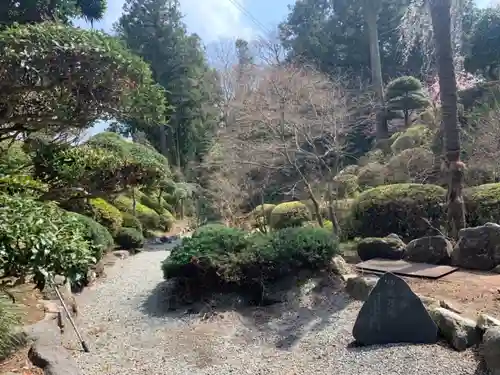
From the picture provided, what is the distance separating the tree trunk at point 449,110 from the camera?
6.31m

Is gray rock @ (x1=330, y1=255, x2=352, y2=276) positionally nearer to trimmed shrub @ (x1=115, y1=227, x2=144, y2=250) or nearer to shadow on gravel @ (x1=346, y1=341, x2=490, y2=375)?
shadow on gravel @ (x1=346, y1=341, x2=490, y2=375)

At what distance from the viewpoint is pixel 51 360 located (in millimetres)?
3346

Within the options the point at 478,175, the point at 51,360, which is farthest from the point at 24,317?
the point at 478,175

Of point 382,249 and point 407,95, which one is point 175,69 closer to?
point 407,95

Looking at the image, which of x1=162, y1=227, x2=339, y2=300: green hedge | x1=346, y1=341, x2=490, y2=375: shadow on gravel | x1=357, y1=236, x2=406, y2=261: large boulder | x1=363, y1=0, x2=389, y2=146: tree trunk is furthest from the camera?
x1=363, y1=0, x2=389, y2=146: tree trunk

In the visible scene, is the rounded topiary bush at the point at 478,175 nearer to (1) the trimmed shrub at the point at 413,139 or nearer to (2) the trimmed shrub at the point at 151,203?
(1) the trimmed shrub at the point at 413,139

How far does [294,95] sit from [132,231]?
189 inches

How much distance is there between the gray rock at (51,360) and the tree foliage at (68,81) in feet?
5.44

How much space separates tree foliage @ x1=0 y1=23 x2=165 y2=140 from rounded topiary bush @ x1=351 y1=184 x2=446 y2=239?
557 centimetres

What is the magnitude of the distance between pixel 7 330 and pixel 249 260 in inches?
110

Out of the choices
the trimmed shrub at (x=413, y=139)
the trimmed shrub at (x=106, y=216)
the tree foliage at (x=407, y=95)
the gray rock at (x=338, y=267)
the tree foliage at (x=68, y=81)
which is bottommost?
the gray rock at (x=338, y=267)

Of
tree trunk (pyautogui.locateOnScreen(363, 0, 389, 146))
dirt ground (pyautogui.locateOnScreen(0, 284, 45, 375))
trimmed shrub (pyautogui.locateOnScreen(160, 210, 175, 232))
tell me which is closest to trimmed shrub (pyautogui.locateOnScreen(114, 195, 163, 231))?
trimmed shrub (pyautogui.locateOnScreen(160, 210, 175, 232))

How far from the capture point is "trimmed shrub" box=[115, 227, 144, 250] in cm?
1038

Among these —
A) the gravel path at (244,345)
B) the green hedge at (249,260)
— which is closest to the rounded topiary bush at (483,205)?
the green hedge at (249,260)
